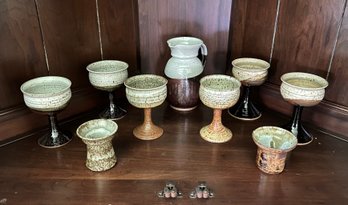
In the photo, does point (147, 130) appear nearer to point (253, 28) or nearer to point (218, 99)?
point (218, 99)

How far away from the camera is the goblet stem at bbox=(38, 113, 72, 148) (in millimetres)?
1008

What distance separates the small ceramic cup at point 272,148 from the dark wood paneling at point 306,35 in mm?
308

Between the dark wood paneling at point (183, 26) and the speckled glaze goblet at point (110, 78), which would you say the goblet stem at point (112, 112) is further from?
the dark wood paneling at point (183, 26)

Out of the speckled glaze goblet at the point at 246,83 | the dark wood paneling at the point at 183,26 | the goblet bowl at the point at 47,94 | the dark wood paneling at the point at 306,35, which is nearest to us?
the goblet bowl at the point at 47,94

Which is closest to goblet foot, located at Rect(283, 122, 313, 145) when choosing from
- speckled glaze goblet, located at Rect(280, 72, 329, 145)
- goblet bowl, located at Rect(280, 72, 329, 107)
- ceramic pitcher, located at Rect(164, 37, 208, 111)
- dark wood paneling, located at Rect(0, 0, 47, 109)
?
speckled glaze goblet, located at Rect(280, 72, 329, 145)

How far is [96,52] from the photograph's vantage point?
120cm

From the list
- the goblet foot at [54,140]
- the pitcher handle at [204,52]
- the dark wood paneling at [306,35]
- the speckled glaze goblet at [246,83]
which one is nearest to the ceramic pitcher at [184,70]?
the pitcher handle at [204,52]

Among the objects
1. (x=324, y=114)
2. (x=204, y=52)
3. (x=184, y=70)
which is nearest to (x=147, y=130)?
(x=184, y=70)

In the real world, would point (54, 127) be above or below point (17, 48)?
below

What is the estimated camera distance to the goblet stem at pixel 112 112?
1.18 m

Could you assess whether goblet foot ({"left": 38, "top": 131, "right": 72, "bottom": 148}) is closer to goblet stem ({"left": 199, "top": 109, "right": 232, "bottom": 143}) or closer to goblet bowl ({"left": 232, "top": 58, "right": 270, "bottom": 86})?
goblet stem ({"left": 199, "top": 109, "right": 232, "bottom": 143})

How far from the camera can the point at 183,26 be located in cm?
127

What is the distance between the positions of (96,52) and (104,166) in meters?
0.50

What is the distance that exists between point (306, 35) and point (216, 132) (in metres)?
0.46
